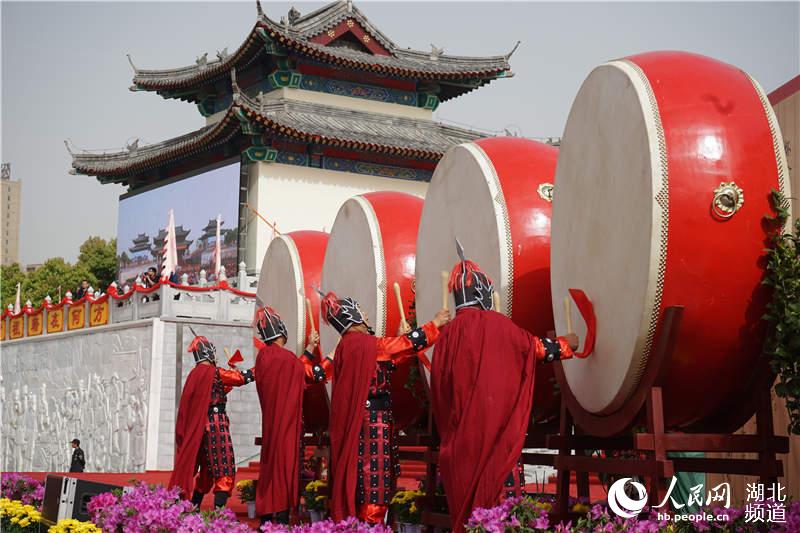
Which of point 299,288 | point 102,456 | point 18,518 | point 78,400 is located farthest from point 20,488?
point 78,400

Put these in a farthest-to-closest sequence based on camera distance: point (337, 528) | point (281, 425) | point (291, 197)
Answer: point (291, 197) → point (281, 425) → point (337, 528)

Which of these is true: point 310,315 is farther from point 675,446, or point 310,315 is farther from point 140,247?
point 140,247

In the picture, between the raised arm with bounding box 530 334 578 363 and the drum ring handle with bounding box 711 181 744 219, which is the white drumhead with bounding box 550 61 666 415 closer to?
the raised arm with bounding box 530 334 578 363

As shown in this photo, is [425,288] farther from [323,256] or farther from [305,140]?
[305,140]

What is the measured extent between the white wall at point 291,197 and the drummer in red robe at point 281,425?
581 inches

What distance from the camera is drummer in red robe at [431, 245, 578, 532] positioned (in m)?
4.95

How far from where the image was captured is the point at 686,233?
179 inches

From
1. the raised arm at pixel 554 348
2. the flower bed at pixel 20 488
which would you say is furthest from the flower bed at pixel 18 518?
the raised arm at pixel 554 348

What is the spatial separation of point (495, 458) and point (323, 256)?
5207mm

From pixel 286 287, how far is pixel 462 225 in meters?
3.46

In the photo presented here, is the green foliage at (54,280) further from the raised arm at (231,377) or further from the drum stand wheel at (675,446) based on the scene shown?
the drum stand wheel at (675,446)

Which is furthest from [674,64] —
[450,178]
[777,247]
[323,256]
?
[323,256]

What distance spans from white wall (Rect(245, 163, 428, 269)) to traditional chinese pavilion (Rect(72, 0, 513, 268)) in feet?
0.08

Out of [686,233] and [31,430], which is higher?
[686,233]
